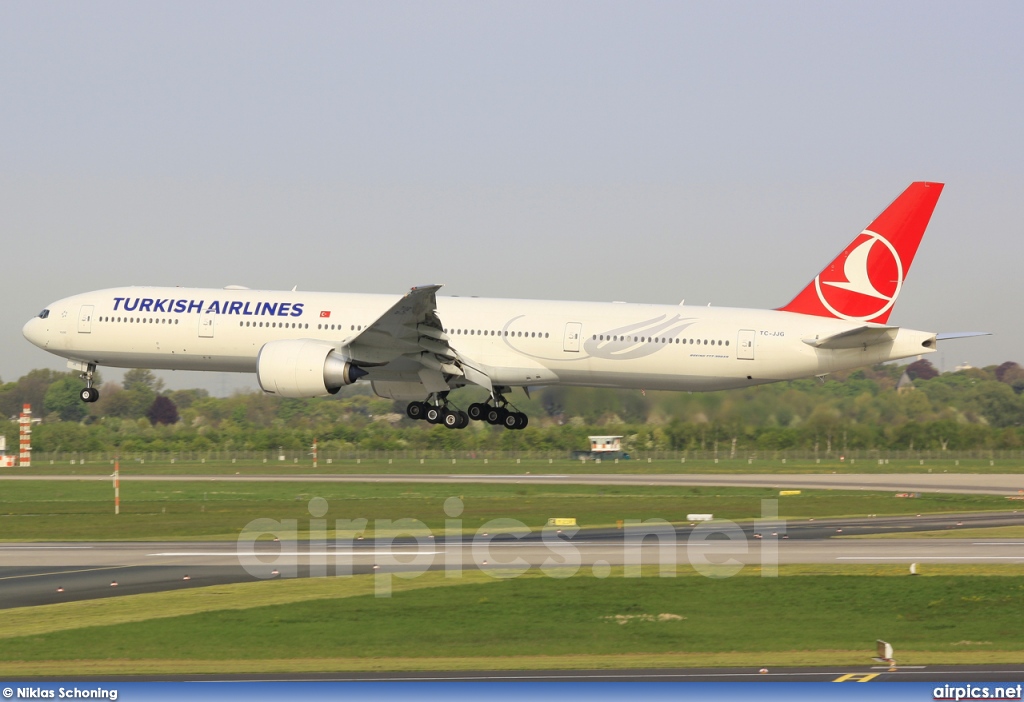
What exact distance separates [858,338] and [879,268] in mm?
3872

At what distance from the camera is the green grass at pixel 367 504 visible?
46.2 m

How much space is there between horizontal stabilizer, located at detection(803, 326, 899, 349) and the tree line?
3.14 metres

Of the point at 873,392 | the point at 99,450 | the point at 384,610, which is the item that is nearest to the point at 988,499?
the point at 873,392

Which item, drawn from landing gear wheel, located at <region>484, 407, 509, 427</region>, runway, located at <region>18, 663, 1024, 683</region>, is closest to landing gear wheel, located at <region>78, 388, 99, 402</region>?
landing gear wheel, located at <region>484, 407, 509, 427</region>

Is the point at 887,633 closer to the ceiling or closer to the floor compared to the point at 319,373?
closer to the floor

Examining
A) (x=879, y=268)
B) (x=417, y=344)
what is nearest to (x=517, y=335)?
(x=417, y=344)

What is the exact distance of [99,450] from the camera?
296ft

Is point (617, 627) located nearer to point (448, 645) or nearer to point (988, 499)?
point (448, 645)

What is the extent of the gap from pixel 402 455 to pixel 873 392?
130ft

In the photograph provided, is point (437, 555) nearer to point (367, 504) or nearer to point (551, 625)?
point (551, 625)

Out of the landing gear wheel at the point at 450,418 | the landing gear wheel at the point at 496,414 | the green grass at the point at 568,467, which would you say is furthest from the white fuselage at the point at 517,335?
the green grass at the point at 568,467

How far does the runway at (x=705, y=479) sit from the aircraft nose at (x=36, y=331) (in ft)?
56.7

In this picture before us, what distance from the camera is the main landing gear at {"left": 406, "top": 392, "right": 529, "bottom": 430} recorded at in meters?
44.8

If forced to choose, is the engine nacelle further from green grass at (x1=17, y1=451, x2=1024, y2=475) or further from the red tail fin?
green grass at (x1=17, y1=451, x2=1024, y2=475)
